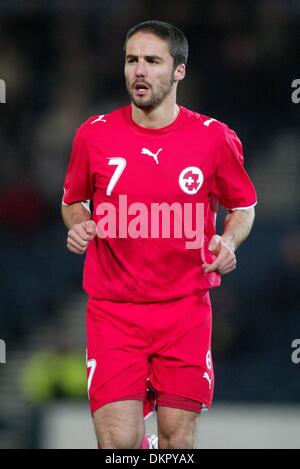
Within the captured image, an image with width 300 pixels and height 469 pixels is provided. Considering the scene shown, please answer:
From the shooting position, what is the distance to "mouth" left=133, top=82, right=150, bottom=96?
4363 millimetres

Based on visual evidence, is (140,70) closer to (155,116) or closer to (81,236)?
(155,116)

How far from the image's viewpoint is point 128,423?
4.27 m

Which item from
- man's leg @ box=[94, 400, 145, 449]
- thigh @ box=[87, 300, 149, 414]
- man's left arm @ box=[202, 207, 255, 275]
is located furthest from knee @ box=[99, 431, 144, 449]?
man's left arm @ box=[202, 207, 255, 275]

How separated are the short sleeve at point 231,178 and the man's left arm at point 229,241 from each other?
5 cm

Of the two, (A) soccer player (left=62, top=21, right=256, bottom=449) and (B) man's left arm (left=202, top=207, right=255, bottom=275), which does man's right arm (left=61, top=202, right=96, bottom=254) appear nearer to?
(A) soccer player (left=62, top=21, right=256, bottom=449)

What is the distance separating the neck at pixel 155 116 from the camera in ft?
14.8

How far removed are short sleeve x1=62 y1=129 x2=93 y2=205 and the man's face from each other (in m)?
0.31

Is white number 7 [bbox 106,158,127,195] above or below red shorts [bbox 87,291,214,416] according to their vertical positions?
above

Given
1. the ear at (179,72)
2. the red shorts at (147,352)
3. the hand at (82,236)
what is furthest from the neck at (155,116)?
the red shorts at (147,352)

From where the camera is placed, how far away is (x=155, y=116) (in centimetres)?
450

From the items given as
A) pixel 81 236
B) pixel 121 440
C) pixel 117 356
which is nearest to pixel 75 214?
pixel 81 236

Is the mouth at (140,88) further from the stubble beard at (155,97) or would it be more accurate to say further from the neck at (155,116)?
→ the neck at (155,116)

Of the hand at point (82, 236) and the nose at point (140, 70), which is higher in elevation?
the nose at point (140, 70)
